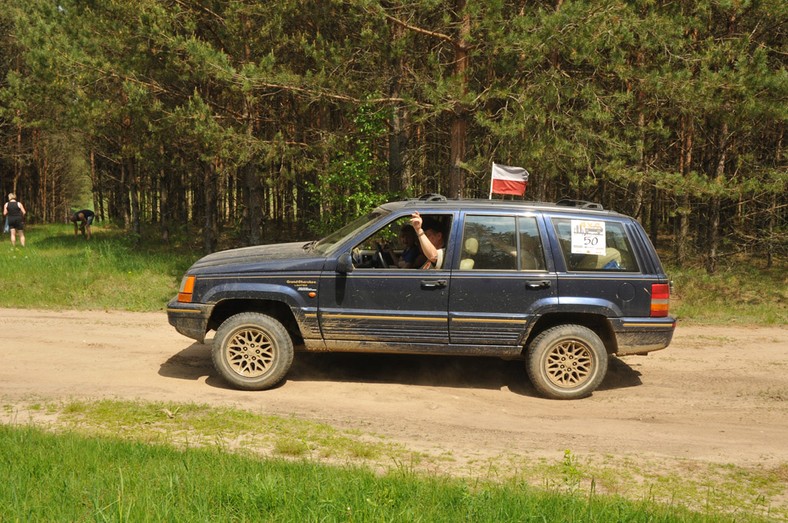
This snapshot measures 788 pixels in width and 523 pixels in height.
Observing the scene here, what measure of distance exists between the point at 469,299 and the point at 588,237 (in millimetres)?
1480

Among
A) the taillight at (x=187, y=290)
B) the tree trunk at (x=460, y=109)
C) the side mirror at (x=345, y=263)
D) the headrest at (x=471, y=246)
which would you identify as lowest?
A: the taillight at (x=187, y=290)

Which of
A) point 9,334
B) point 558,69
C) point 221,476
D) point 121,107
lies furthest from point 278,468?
point 121,107

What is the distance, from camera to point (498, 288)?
292 inches

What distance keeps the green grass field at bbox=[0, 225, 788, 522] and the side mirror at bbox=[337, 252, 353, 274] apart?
5.66ft

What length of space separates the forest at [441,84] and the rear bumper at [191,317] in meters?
7.07

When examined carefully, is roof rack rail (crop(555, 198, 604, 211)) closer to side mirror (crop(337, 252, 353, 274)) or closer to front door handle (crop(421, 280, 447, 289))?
front door handle (crop(421, 280, 447, 289))

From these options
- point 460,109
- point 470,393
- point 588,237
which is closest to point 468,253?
point 588,237

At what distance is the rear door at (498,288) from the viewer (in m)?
7.41

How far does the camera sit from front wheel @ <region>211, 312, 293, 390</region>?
7.41 metres

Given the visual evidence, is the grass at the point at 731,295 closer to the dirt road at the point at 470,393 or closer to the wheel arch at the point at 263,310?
the dirt road at the point at 470,393

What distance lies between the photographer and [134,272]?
15.1 m

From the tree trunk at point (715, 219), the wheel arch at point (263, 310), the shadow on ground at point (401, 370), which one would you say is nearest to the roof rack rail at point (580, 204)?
the shadow on ground at point (401, 370)

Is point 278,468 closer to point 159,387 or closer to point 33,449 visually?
point 33,449

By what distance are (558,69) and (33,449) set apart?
38.1 feet
